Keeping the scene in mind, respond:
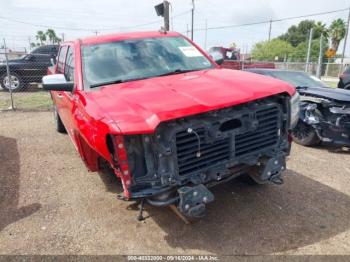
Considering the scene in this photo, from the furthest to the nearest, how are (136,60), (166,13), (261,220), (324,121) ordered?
(166,13)
(324,121)
(136,60)
(261,220)

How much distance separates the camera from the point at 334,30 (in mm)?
51406

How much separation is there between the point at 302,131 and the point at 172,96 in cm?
390

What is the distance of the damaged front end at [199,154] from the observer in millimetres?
2688

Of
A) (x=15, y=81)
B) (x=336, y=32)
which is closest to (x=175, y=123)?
(x=15, y=81)

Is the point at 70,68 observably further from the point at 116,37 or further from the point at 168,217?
the point at 168,217

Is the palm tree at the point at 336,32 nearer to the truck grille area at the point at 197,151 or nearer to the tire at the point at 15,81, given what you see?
the tire at the point at 15,81

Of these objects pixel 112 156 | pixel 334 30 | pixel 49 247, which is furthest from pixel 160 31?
pixel 334 30

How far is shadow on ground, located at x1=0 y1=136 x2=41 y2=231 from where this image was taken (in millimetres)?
3656

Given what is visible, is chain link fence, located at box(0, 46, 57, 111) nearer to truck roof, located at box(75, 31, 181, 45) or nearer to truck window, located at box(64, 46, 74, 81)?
truck window, located at box(64, 46, 74, 81)

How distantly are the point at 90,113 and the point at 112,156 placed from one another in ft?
1.54

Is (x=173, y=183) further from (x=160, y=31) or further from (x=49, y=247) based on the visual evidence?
(x=160, y=31)

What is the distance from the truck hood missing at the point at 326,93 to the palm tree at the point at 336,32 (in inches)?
2001

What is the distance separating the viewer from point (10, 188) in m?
4.34

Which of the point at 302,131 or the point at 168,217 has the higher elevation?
the point at 302,131
